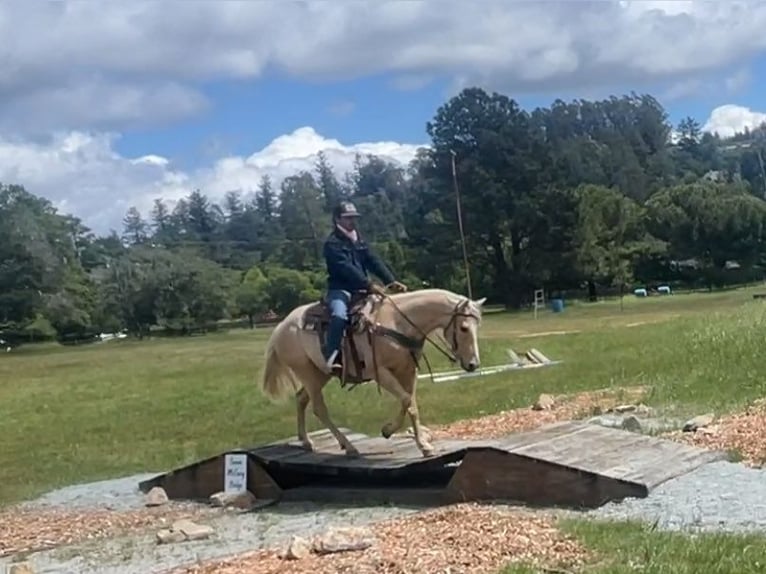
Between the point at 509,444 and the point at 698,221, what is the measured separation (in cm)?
8009

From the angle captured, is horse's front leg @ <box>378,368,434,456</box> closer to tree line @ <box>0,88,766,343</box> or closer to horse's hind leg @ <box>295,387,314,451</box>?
horse's hind leg @ <box>295,387,314,451</box>

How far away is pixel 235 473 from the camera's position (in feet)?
44.3

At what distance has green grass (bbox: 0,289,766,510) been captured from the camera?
18.0 m

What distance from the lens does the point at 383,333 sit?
13.4m

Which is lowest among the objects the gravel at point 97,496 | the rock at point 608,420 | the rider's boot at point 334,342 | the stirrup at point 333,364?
the gravel at point 97,496

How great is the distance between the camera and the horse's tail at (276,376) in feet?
47.9

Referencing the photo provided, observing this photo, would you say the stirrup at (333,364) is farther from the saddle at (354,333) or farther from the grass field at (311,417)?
the grass field at (311,417)

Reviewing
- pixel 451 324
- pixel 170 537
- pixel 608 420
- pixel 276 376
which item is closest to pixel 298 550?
pixel 170 537

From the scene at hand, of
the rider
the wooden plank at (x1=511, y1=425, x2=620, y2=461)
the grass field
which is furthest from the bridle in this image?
the grass field

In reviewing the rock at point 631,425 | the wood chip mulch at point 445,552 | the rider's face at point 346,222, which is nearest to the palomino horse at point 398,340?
the rider's face at point 346,222

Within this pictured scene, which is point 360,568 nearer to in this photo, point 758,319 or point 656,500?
point 656,500

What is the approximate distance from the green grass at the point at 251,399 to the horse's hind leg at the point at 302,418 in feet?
12.6

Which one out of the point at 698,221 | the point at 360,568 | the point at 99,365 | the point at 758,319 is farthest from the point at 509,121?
the point at 360,568

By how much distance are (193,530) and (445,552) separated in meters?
3.73
